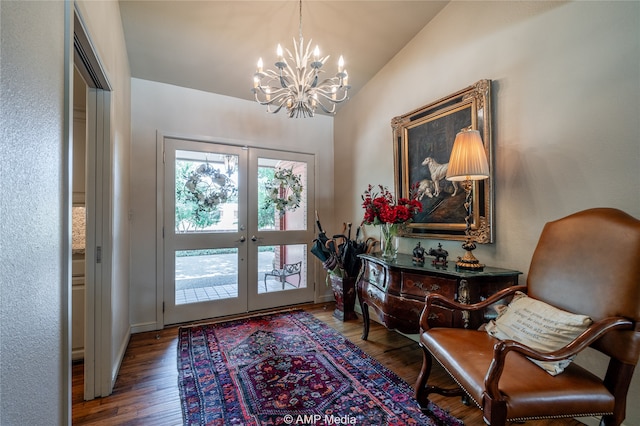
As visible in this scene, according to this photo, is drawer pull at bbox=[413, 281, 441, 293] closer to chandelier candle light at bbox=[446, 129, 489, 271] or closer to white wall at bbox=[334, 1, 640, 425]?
chandelier candle light at bbox=[446, 129, 489, 271]

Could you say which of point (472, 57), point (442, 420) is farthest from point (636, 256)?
point (472, 57)

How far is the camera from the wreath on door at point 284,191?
11.9 ft

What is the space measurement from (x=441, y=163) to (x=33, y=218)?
2.57 m

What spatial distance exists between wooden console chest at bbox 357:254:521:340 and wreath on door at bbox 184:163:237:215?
1.90m

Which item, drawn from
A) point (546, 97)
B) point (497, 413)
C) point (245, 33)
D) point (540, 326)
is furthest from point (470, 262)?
point (245, 33)

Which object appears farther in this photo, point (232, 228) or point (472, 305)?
point (232, 228)

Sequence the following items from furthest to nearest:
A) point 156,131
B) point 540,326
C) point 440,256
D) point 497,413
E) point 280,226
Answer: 1. point 280,226
2. point 156,131
3. point 440,256
4. point 540,326
5. point 497,413

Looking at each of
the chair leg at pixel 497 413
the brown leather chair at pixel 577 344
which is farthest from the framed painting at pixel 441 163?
the chair leg at pixel 497 413

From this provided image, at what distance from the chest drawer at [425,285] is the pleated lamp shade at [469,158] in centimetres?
75

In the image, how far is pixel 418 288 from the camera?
83.1 inches

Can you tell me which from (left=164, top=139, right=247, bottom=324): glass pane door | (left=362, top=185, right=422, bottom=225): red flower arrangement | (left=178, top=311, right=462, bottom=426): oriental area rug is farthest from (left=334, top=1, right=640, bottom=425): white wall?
(left=164, top=139, right=247, bottom=324): glass pane door

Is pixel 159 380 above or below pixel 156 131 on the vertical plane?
below

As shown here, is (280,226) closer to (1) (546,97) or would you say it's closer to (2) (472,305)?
(2) (472,305)

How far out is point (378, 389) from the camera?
193cm
